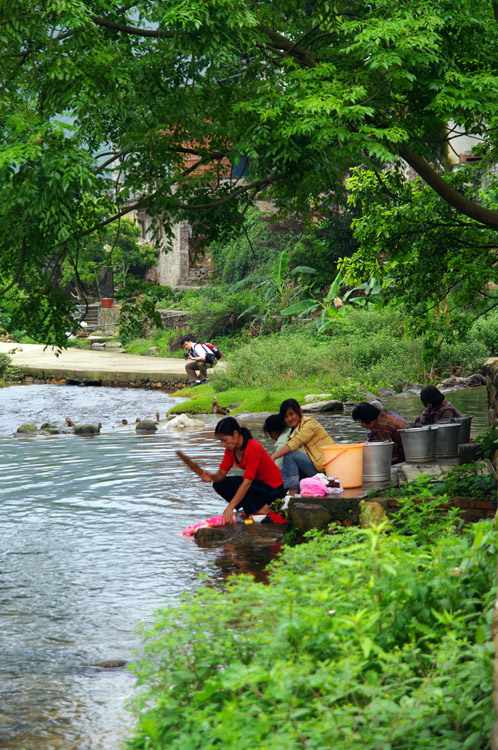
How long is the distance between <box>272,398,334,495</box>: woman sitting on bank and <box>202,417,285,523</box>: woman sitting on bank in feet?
0.49

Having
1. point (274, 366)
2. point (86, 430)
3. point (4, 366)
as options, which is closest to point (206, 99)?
point (86, 430)

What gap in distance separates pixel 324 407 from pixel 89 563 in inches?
433

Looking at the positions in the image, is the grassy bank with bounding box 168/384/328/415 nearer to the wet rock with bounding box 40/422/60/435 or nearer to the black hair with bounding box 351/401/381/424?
the wet rock with bounding box 40/422/60/435

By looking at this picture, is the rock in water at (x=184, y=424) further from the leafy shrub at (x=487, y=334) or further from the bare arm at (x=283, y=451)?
the leafy shrub at (x=487, y=334)

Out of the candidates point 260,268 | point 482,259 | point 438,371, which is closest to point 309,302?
point 438,371

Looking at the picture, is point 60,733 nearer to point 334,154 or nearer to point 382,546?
point 382,546

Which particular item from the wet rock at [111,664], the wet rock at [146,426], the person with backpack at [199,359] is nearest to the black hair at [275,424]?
the wet rock at [111,664]

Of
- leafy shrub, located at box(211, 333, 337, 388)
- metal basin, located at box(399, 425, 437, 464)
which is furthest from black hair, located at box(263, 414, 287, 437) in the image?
leafy shrub, located at box(211, 333, 337, 388)

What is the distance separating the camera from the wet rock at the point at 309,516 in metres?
8.09

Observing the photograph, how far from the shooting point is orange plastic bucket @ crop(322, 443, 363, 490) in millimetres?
8398

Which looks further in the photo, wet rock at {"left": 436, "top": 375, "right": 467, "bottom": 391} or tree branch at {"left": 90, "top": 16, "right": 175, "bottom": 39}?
wet rock at {"left": 436, "top": 375, "right": 467, "bottom": 391}

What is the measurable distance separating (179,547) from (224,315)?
24.7m

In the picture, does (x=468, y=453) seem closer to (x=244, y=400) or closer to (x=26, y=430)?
(x=244, y=400)

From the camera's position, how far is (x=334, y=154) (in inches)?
292
